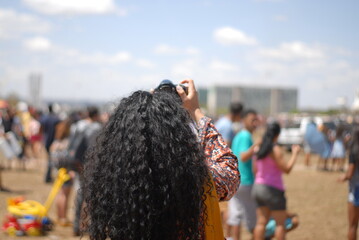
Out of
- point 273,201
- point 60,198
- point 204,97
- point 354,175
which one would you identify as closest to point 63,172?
point 60,198

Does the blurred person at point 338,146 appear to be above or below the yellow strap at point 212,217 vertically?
below

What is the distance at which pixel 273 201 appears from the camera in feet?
16.0

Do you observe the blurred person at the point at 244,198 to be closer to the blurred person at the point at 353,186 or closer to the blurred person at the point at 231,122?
the blurred person at the point at 231,122

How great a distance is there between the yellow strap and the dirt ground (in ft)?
16.2

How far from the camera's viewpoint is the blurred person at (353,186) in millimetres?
4918

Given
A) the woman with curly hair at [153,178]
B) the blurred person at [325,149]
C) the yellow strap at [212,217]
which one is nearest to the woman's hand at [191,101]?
the woman with curly hair at [153,178]

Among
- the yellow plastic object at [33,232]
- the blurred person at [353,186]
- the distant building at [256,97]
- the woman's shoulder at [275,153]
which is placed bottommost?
the distant building at [256,97]

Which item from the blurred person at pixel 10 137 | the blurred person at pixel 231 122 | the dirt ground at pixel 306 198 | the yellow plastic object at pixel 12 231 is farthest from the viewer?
the blurred person at pixel 10 137

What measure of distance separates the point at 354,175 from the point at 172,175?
157 inches

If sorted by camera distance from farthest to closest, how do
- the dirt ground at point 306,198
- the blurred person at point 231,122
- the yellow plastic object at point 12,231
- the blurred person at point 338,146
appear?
the blurred person at point 338,146 → the dirt ground at point 306,198 → the blurred person at point 231,122 → the yellow plastic object at point 12,231

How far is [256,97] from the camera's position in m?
130

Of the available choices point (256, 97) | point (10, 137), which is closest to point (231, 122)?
point (10, 137)

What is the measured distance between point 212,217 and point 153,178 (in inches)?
12.9

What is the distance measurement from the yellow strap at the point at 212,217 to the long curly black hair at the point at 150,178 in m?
0.03
